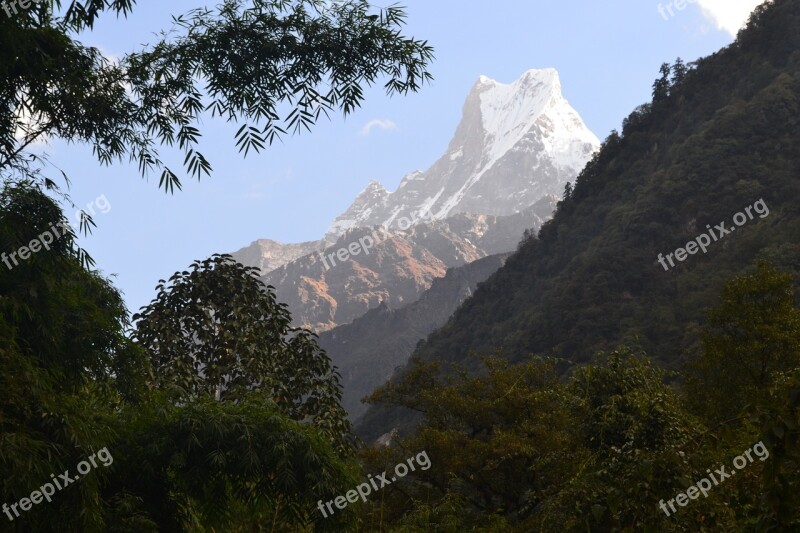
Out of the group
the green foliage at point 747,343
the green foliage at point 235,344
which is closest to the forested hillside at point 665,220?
the green foliage at point 747,343

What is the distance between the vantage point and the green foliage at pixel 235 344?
14.6 metres

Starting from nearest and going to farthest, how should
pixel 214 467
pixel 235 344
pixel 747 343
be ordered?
1. pixel 214 467
2. pixel 235 344
3. pixel 747 343

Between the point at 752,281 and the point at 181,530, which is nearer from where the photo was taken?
the point at 181,530

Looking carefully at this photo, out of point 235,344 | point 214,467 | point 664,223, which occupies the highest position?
point 664,223

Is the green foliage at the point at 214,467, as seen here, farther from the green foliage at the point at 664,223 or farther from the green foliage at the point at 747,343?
the green foliage at the point at 664,223

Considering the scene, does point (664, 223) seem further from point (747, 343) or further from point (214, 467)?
point (214, 467)

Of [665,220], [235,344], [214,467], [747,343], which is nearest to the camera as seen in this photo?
[214,467]

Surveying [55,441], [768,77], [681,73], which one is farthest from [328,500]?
[681,73]

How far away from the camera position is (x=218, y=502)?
A: 751cm

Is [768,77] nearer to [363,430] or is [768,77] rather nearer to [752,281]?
[363,430]

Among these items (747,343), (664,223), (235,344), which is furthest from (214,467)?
(664,223)

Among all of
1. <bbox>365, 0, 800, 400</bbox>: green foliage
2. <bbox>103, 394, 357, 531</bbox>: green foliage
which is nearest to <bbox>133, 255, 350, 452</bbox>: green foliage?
<bbox>103, 394, 357, 531</bbox>: green foliage

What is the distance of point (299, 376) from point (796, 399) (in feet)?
42.3

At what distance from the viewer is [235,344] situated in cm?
1475
